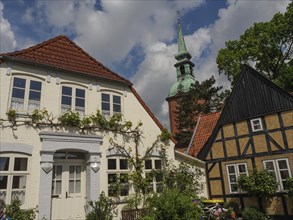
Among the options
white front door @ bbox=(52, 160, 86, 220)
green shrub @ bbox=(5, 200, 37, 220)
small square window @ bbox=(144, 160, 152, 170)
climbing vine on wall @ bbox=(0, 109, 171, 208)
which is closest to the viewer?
green shrub @ bbox=(5, 200, 37, 220)

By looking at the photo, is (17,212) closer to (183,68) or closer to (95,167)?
(95,167)

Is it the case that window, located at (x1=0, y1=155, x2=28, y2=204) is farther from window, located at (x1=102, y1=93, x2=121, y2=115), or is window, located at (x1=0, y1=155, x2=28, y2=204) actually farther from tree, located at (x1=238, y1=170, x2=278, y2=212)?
tree, located at (x1=238, y1=170, x2=278, y2=212)

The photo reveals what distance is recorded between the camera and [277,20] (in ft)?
61.9

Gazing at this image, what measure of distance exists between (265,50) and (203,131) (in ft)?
29.1

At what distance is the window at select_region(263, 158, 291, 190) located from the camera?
11.6 meters

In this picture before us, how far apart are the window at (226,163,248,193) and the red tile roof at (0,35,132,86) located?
6938 mm

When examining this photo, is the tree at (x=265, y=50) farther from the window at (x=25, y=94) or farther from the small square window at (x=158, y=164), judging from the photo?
the window at (x=25, y=94)

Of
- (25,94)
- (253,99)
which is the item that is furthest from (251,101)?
(25,94)

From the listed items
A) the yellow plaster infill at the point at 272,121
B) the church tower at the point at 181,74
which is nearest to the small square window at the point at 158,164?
the yellow plaster infill at the point at 272,121

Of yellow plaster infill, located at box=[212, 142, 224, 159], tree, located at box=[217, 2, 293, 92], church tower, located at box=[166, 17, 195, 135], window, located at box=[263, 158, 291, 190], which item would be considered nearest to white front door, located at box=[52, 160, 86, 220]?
yellow plaster infill, located at box=[212, 142, 224, 159]

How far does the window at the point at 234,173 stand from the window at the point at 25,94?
32.6 feet

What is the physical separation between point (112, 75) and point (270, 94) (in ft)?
26.1

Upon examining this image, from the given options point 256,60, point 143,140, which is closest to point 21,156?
point 143,140

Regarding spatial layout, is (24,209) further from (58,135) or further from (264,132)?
(264,132)
